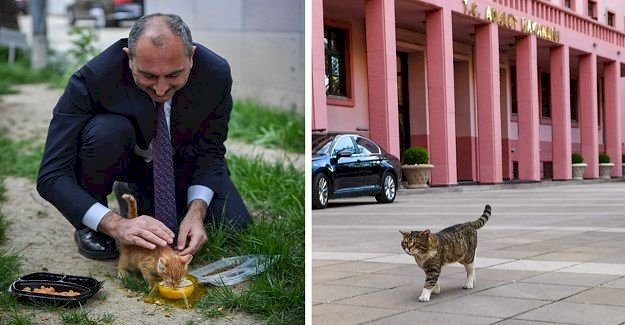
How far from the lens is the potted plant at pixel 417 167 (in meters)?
2.19

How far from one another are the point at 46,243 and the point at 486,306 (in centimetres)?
171

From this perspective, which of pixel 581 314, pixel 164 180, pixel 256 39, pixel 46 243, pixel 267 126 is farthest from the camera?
pixel 267 126

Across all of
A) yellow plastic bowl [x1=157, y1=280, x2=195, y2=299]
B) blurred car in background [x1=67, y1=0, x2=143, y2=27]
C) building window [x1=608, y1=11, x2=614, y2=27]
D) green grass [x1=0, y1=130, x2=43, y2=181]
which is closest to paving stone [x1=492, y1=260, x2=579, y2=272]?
building window [x1=608, y1=11, x2=614, y2=27]

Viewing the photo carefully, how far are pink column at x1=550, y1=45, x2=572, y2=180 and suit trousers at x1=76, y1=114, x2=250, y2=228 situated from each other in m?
1.26

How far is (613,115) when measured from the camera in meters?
2.27

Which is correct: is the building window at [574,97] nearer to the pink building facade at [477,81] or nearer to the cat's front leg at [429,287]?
the pink building facade at [477,81]

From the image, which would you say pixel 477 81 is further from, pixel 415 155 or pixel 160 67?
pixel 160 67

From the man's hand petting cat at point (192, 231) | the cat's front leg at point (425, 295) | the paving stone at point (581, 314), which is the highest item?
the man's hand petting cat at point (192, 231)

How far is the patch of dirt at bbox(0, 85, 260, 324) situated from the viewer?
2533 mm

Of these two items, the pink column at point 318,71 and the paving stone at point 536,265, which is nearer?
the paving stone at point 536,265

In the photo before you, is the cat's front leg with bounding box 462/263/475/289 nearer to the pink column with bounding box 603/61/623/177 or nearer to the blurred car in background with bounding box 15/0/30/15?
the pink column with bounding box 603/61/623/177

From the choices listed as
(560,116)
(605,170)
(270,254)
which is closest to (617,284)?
(605,170)

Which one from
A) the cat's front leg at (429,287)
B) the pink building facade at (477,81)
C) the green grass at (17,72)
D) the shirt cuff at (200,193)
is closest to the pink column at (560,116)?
the pink building facade at (477,81)

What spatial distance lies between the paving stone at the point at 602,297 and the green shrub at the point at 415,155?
0.51m
